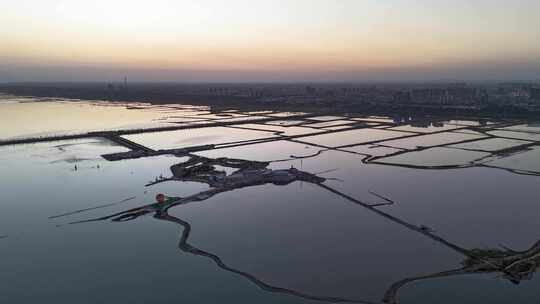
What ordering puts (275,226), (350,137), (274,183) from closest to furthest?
(275,226)
(274,183)
(350,137)

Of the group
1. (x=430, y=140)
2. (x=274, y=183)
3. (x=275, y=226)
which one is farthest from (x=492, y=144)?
(x=275, y=226)

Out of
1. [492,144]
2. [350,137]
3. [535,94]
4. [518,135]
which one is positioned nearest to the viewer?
[492,144]

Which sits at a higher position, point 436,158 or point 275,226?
point 436,158

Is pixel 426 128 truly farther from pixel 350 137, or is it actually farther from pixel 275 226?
pixel 275 226

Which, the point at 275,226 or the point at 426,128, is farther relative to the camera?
the point at 426,128

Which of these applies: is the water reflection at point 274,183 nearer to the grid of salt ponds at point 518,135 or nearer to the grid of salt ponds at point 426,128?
A: the grid of salt ponds at point 426,128

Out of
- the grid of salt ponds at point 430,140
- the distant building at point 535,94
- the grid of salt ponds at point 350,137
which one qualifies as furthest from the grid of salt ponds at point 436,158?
the distant building at point 535,94

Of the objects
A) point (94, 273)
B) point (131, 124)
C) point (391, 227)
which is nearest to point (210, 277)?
point (94, 273)

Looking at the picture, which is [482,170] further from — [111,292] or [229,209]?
[111,292]

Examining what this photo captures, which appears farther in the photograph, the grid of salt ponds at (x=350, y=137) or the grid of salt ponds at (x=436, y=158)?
the grid of salt ponds at (x=350, y=137)

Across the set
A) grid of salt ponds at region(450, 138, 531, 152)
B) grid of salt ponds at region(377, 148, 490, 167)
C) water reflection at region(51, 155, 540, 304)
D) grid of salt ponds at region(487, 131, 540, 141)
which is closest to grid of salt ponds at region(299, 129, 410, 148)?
grid of salt ponds at region(377, 148, 490, 167)
